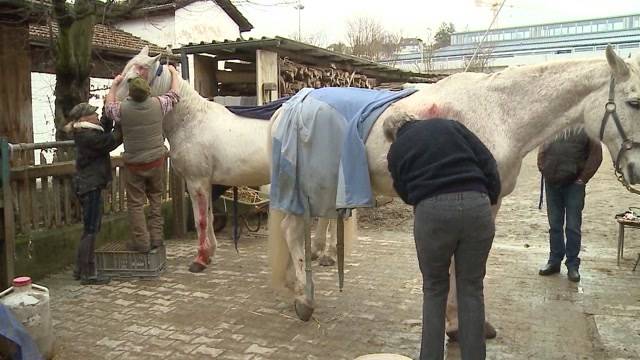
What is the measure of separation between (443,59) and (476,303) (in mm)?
32747

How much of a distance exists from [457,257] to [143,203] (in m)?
3.80

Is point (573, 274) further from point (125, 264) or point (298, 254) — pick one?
point (125, 264)

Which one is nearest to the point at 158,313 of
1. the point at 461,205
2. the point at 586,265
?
the point at 461,205

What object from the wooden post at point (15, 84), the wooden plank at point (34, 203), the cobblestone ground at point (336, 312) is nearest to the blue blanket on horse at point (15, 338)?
the cobblestone ground at point (336, 312)

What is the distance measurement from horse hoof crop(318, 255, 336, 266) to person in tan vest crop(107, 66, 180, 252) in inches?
67.4

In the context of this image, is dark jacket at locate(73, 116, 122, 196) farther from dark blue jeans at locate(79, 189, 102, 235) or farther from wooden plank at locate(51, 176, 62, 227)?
wooden plank at locate(51, 176, 62, 227)

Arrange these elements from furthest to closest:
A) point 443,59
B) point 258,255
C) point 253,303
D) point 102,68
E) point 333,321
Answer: point 443,59
point 102,68
point 258,255
point 253,303
point 333,321

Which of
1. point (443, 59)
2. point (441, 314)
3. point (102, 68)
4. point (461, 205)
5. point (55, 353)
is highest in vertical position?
point (443, 59)

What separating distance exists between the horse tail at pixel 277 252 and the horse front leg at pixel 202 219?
1.41 meters

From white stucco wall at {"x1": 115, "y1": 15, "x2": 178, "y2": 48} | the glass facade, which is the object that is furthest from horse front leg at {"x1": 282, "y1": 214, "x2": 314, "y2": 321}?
the glass facade

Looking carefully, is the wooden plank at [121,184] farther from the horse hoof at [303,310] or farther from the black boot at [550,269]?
the black boot at [550,269]

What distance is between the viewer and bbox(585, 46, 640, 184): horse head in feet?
10.7

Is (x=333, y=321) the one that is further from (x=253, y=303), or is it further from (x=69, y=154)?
(x=69, y=154)

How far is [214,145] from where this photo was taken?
18.8 ft
